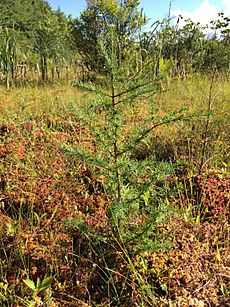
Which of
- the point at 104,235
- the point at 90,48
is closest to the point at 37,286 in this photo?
the point at 104,235

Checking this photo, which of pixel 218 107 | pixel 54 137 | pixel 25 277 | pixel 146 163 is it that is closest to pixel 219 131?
pixel 218 107

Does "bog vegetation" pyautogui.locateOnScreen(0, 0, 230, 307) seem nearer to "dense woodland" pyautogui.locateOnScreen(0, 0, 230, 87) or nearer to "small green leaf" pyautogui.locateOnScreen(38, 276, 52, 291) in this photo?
"small green leaf" pyautogui.locateOnScreen(38, 276, 52, 291)

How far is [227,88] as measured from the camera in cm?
430

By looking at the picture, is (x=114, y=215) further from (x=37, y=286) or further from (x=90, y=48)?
(x=90, y=48)

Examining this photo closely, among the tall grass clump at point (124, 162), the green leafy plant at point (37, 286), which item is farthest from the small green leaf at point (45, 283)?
the tall grass clump at point (124, 162)

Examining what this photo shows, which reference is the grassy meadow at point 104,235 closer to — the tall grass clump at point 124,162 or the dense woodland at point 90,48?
the tall grass clump at point 124,162

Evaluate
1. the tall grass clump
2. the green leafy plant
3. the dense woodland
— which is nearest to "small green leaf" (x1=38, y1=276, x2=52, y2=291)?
the green leafy plant

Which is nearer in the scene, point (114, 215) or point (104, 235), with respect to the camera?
point (114, 215)

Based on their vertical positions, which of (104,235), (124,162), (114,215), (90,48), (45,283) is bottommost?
(45,283)

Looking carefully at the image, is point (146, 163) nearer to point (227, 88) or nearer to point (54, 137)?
point (54, 137)

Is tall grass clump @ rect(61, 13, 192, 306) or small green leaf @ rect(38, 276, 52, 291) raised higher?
tall grass clump @ rect(61, 13, 192, 306)

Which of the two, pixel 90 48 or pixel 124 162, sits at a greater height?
pixel 90 48

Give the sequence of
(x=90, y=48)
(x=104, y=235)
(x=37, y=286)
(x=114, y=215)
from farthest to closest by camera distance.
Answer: (x=90, y=48) → (x=104, y=235) → (x=114, y=215) → (x=37, y=286)

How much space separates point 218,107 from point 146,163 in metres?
2.54
